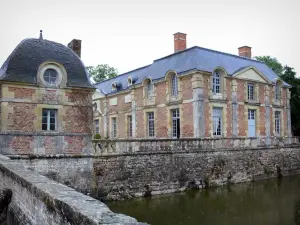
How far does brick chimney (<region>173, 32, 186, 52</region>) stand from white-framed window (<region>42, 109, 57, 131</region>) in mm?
11613

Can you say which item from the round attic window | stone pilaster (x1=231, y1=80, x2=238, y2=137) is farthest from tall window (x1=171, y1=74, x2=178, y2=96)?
the round attic window

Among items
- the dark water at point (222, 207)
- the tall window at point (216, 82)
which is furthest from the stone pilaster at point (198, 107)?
the dark water at point (222, 207)

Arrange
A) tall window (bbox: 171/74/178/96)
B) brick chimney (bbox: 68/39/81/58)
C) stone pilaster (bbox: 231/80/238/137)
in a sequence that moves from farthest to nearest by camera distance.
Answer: stone pilaster (bbox: 231/80/238/137), tall window (bbox: 171/74/178/96), brick chimney (bbox: 68/39/81/58)

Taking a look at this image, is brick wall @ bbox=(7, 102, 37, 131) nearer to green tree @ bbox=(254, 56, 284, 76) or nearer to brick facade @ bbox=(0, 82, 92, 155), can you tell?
brick facade @ bbox=(0, 82, 92, 155)

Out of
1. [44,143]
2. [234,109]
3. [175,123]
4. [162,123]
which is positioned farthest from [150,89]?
[44,143]

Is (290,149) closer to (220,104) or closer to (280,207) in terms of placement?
(220,104)

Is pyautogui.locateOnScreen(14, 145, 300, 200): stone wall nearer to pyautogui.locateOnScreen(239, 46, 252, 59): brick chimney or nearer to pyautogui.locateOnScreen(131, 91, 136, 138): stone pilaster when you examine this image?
pyautogui.locateOnScreen(131, 91, 136, 138): stone pilaster

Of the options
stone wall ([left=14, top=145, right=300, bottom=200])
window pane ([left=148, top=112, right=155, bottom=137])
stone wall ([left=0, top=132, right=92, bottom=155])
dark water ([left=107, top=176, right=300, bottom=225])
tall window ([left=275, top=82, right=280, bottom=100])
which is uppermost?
tall window ([left=275, top=82, right=280, bottom=100])

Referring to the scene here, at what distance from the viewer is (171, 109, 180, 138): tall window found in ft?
56.3

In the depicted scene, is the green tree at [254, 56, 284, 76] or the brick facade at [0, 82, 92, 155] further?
the green tree at [254, 56, 284, 76]

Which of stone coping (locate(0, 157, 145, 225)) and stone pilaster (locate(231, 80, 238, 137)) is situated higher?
stone pilaster (locate(231, 80, 238, 137))

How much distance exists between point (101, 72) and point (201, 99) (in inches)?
942

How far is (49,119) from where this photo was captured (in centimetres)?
1063

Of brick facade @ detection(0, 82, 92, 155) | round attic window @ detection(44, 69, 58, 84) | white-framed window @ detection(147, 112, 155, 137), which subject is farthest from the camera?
white-framed window @ detection(147, 112, 155, 137)
